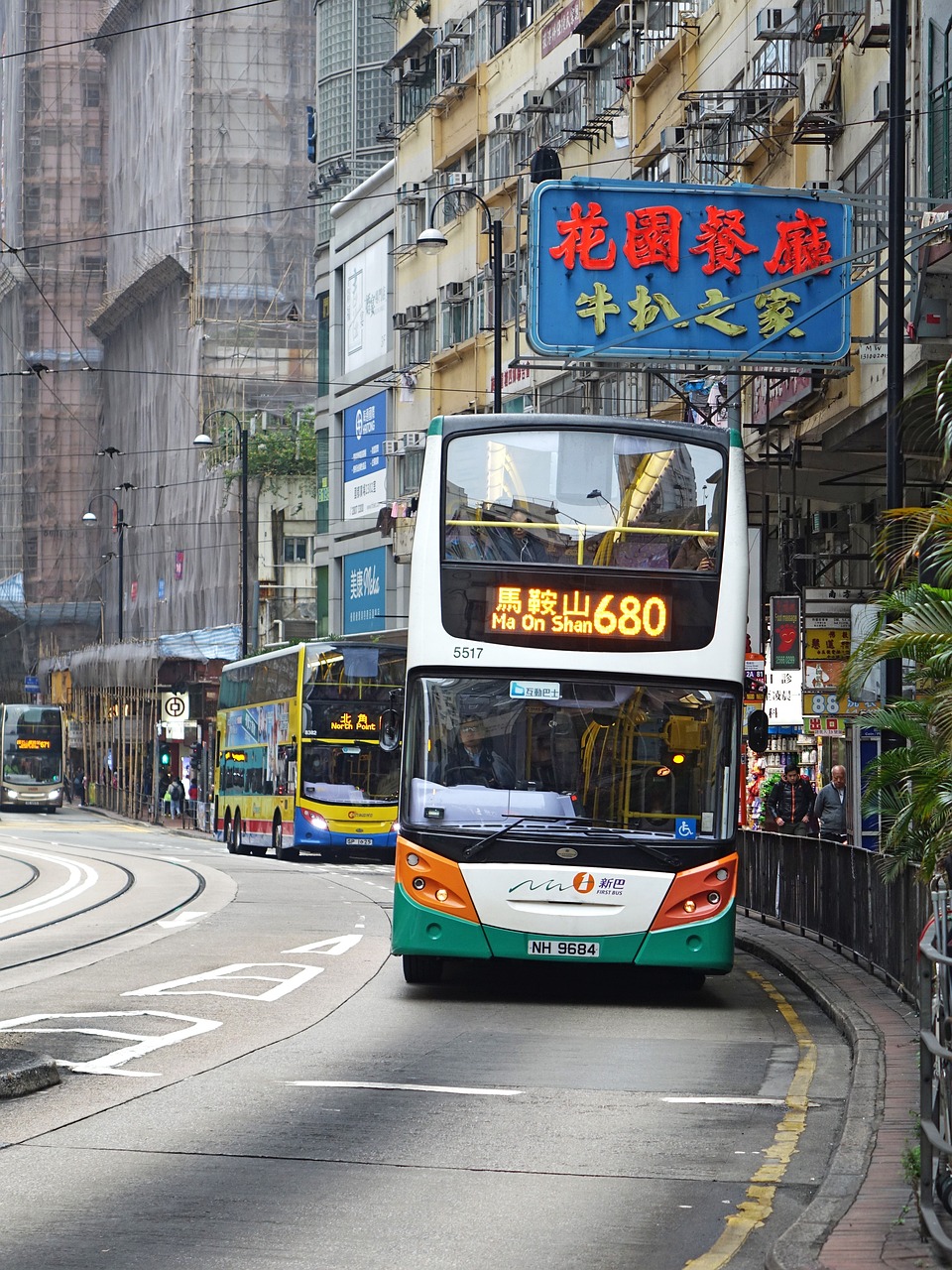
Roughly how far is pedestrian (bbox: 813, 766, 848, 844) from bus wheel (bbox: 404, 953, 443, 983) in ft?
30.7

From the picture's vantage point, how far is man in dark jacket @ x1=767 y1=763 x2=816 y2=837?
27.2m

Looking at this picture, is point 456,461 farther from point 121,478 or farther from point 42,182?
point 42,182

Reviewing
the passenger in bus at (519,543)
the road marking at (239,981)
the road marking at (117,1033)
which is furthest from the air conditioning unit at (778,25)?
the road marking at (117,1033)

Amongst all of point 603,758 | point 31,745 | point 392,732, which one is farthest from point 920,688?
point 31,745

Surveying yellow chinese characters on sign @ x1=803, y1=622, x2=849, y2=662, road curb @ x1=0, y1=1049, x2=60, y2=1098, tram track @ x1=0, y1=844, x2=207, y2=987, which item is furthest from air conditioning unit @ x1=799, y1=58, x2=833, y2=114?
road curb @ x1=0, y1=1049, x2=60, y2=1098

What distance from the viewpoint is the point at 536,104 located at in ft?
149

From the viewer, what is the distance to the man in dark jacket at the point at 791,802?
89.2 feet

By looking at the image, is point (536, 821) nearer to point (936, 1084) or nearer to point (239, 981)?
point (239, 981)

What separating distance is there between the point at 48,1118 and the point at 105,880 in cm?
2232

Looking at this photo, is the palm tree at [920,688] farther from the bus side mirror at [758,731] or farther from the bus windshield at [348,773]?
the bus windshield at [348,773]

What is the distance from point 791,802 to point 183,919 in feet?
26.3

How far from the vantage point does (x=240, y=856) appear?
4206 centimetres

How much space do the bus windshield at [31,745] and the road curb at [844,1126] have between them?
2274 inches

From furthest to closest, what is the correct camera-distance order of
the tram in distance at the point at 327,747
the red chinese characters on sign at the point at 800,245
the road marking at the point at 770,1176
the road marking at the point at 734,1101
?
the tram in distance at the point at 327,747 → the red chinese characters on sign at the point at 800,245 → the road marking at the point at 734,1101 → the road marking at the point at 770,1176
